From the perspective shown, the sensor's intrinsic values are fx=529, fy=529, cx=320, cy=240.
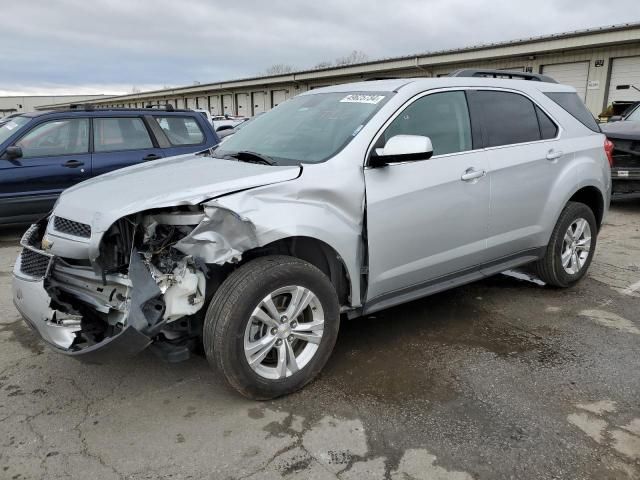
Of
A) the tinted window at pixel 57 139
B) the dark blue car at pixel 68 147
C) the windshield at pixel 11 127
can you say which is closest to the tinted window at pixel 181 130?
the dark blue car at pixel 68 147

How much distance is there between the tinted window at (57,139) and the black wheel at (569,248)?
5.80 metres

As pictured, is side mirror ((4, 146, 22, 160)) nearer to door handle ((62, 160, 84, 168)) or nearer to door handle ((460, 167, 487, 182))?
door handle ((62, 160, 84, 168))

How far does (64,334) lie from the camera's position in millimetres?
2842

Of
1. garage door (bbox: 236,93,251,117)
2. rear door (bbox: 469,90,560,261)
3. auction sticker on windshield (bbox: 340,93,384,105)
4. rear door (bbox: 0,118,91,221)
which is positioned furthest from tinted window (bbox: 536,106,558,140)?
garage door (bbox: 236,93,251,117)

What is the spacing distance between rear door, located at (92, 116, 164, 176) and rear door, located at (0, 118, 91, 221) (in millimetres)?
136

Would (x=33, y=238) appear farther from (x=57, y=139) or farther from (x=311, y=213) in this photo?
(x=57, y=139)

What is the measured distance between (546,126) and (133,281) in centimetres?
349

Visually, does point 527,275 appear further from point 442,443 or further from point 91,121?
point 91,121

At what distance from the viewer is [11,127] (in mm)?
6902

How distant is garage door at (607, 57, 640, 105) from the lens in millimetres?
15922

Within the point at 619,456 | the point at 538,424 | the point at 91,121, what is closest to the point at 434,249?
the point at 538,424

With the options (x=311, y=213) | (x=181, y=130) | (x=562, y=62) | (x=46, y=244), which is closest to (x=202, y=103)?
(x=562, y=62)

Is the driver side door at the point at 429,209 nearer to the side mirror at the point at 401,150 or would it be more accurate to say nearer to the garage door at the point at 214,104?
the side mirror at the point at 401,150

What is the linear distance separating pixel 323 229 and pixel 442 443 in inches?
50.0
